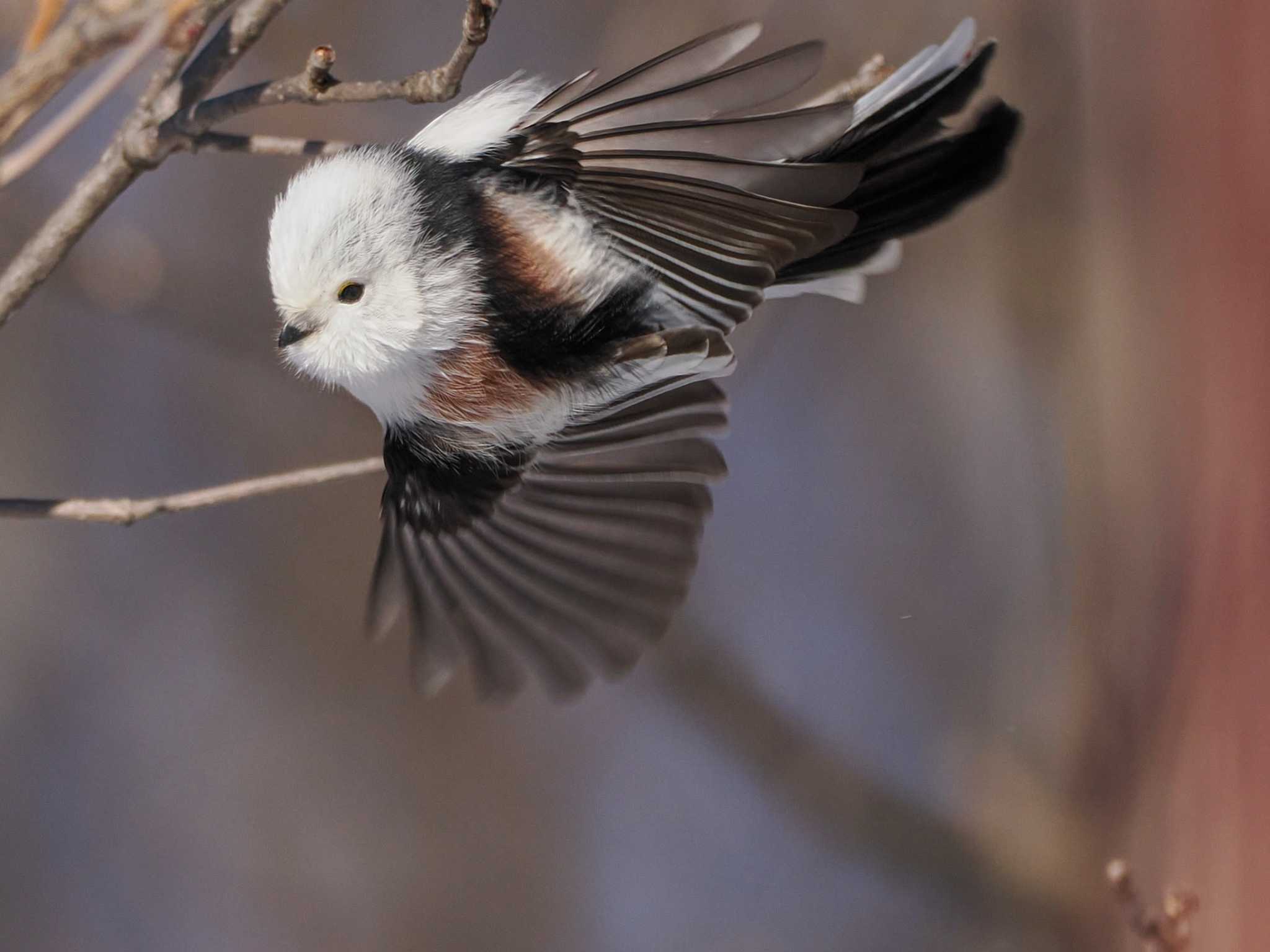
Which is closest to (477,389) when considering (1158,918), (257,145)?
(257,145)

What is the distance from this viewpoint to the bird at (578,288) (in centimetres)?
88

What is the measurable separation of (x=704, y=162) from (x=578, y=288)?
141 millimetres

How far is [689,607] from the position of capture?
6.54 ft

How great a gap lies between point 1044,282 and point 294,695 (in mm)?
1351

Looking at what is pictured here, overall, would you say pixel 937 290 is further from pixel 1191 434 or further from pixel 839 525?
pixel 1191 434

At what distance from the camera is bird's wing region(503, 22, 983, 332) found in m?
0.84

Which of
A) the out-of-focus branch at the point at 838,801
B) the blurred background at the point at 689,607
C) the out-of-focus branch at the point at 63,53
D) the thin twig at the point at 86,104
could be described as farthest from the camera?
the out-of-focus branch at the point at 838,801

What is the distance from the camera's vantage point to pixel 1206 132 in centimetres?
147

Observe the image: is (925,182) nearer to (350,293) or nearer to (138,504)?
(350,293)

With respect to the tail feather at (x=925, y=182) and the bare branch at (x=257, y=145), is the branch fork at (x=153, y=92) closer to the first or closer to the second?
the bare branch at (x=257, y=145)

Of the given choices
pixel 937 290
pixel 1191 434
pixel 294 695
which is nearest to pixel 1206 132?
pixel 1191 434

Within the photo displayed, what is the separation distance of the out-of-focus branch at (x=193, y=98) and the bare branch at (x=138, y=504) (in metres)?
0.13

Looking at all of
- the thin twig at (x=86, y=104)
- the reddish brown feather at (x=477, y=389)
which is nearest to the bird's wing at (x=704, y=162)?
the reddish brown feather at (x=477, y=389)

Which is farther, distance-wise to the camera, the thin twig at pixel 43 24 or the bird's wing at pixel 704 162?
the bird's wing at pixel 704 162
